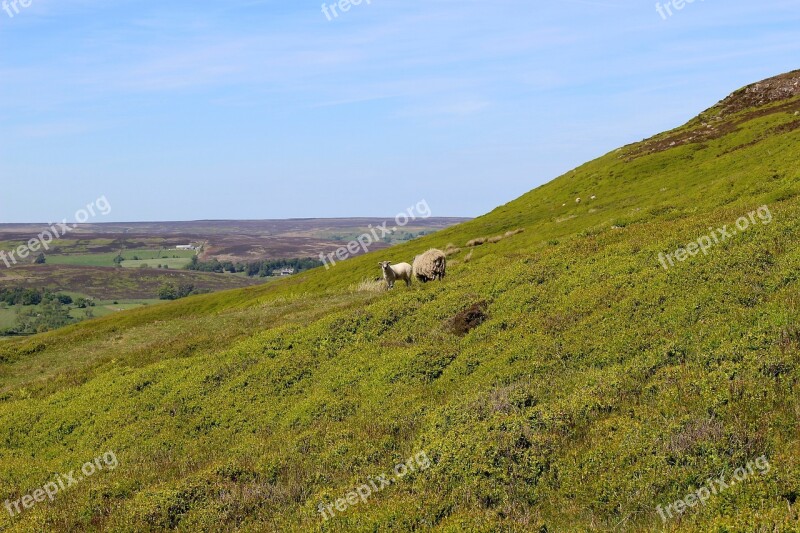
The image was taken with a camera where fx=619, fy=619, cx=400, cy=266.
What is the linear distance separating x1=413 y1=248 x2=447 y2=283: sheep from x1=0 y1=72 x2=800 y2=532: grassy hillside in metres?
12.0

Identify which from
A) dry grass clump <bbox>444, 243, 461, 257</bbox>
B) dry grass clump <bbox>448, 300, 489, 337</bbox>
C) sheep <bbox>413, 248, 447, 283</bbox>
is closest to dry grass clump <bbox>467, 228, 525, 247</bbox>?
dry grass clump <bbox>444, 243, 461, 257</bbox>

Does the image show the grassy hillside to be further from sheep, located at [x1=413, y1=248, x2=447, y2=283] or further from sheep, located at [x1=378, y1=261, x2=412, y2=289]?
sheep, located at [x1=378, y1=261, x2=412, y2=289]

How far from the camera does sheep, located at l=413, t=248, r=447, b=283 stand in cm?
4328

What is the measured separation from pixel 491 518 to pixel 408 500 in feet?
6.10

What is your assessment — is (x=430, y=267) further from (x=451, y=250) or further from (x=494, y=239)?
(x=494, y=239)

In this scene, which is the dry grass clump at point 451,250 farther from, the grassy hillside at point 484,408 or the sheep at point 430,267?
the grassy hillside at point 484,408

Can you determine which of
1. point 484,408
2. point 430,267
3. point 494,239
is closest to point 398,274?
point 430,267

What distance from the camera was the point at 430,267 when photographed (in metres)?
43.2

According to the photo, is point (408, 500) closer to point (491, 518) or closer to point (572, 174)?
point (491, 518)

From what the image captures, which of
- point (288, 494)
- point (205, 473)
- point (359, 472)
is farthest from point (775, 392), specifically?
point (205, 473)

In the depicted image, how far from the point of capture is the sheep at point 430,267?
43281mm

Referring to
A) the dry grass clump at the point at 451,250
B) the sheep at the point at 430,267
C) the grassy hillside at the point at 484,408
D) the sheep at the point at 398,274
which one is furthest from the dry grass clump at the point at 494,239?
the grassy hillside at the point at 484,408

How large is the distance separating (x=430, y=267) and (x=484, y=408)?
90.0ft

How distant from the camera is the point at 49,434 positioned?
80.7 feet
